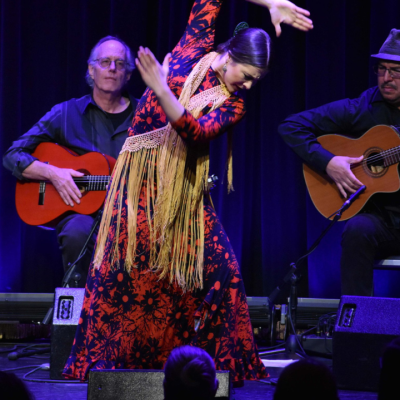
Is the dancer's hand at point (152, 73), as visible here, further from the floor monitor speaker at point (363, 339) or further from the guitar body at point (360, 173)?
the guitar body at point (360, 173)

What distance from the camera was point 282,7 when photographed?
7.25 feet

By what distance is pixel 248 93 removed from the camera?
16.1ft

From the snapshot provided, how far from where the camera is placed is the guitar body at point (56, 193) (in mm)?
4004

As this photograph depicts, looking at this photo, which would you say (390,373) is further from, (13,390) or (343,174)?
(343,174)

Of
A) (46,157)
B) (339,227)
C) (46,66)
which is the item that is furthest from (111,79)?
(339,227)

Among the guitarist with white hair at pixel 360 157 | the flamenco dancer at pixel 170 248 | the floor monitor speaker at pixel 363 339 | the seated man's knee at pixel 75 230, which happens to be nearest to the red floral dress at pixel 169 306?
the flamenco dancer at pixel 170 248

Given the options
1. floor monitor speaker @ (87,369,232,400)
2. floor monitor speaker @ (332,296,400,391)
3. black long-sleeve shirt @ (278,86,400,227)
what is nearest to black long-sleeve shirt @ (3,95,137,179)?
black long-sleeve shirt @ (278,86,400,227)

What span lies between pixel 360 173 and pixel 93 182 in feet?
5.47

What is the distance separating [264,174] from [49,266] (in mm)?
1848

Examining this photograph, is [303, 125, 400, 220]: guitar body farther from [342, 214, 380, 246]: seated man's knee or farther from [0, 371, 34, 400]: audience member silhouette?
[0, 371, 34, 400]: audience member silhouette

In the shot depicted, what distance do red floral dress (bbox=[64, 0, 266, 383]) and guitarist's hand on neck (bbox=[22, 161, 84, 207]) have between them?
5.53 feet

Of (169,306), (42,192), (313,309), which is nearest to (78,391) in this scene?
(169,306)

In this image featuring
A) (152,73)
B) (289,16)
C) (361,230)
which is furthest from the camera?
(361,230)

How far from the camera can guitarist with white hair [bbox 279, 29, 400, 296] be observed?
357 cm
